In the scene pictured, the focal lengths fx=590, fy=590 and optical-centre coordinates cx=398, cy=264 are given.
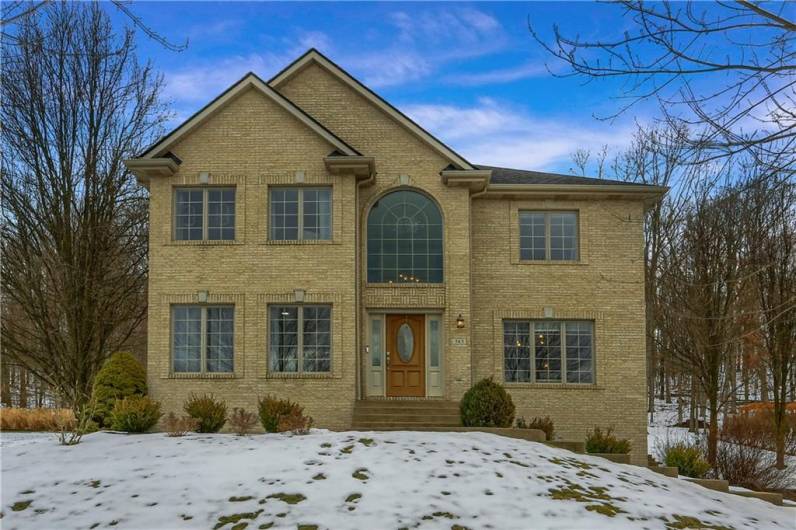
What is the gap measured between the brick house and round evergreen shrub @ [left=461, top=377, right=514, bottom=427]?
6.01 feet

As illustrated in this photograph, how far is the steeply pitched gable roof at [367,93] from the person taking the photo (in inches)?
578

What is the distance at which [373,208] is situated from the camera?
1491 cm

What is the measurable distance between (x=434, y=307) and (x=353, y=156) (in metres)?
4.13

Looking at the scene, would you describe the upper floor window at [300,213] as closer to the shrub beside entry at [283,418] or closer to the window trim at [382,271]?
the window trim at [382,271]

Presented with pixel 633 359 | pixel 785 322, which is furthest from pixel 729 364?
pixel 633 359

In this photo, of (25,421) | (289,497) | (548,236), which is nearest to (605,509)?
(289,497)

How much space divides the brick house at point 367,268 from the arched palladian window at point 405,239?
36 millimetres

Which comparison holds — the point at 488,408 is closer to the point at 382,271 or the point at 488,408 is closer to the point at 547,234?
the point at 382,271

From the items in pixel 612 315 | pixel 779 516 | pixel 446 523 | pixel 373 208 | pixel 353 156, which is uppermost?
pixel 353 156

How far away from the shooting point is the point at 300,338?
13.9 m

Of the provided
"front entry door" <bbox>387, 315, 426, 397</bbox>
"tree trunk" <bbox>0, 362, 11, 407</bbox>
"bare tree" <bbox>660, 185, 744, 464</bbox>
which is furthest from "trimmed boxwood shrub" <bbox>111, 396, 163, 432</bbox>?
"tree trunk" <bbox>0, 362, 11, 407</bbox>

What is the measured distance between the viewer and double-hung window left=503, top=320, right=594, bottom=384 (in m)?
14.9

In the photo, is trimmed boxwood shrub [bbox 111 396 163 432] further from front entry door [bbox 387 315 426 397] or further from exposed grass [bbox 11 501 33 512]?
front entry door [bbox 387 315 426 397]

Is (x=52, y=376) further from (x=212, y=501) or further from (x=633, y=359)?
(x=633, y=359)
